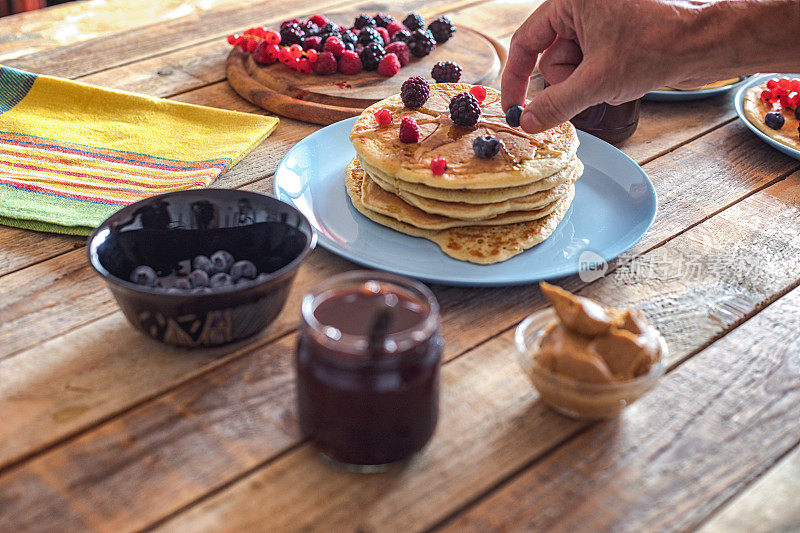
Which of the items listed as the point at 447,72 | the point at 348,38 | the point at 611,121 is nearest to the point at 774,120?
the point at 611,121

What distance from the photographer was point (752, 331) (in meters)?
1.31

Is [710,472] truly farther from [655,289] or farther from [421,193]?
[421,193]

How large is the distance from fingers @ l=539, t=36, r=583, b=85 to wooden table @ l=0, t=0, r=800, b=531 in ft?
1.45

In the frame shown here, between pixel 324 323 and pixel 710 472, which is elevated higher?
pixel 324 323

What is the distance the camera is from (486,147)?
1529 mm

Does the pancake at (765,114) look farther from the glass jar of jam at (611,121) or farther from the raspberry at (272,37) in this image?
the raspberry at (272,37)

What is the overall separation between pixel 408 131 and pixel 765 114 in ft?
3.26

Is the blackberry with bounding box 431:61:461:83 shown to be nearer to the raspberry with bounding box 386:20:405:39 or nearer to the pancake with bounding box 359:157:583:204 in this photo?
the raspberry with bounding box 386:20:405:39

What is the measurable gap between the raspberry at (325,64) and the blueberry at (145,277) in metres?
1.10

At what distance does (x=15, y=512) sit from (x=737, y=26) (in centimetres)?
146

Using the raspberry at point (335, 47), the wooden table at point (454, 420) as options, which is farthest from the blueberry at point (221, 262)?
the raspberry at point (335, 47)

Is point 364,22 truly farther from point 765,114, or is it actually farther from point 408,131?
point 765,114

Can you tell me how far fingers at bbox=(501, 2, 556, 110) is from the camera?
1.77 m

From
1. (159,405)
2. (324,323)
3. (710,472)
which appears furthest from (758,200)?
(159,405)
